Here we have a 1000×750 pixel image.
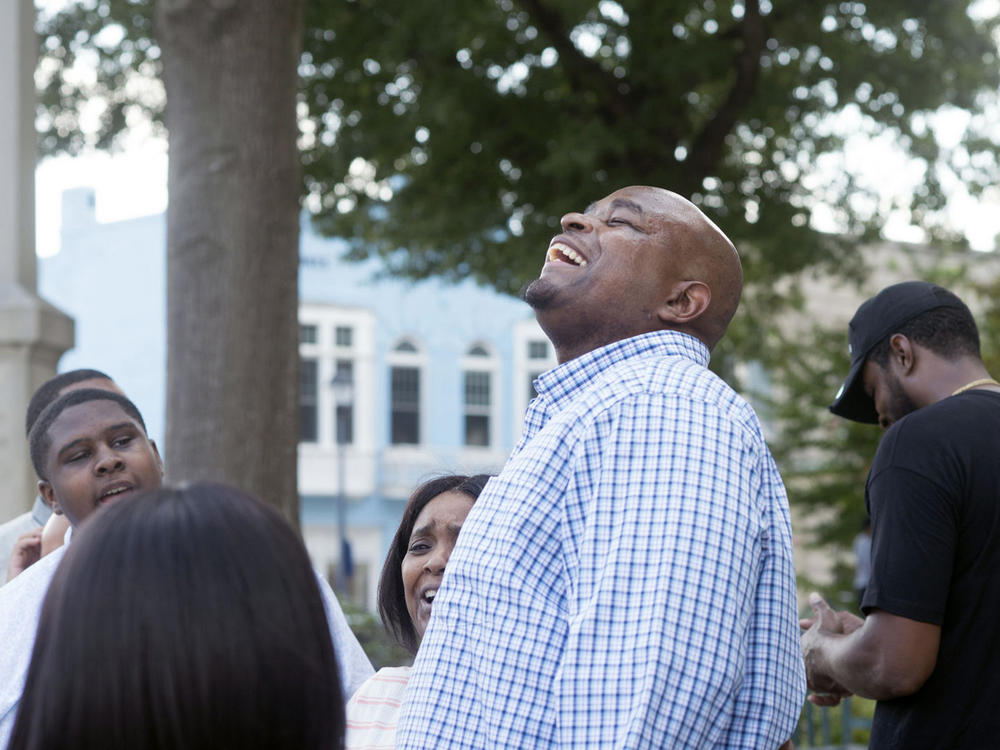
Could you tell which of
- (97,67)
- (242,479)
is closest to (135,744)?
(242,479)

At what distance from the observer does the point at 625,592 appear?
6.95 feet

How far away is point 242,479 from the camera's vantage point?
661 cm

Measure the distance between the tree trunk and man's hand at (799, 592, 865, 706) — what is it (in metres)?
3.63

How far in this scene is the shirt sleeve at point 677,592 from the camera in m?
2.08

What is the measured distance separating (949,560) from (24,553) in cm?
261

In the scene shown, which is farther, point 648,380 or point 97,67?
point 97,67

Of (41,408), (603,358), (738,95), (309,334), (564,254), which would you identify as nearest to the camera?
(603,358)

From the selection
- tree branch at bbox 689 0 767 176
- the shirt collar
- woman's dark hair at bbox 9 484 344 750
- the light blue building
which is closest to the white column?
the shirt collar

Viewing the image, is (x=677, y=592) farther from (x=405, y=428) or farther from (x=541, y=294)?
(x=405, y=428)

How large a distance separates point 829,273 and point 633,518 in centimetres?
1200

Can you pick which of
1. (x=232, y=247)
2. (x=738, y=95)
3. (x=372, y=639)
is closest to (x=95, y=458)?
(x=232, y=247)

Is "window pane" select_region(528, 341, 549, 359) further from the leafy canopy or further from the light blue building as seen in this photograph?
the leafy canopy

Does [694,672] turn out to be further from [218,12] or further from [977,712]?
[218,12]

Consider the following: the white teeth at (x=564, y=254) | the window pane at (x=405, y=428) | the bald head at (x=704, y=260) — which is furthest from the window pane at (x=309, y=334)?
the bald head at (x=704, y=260)
